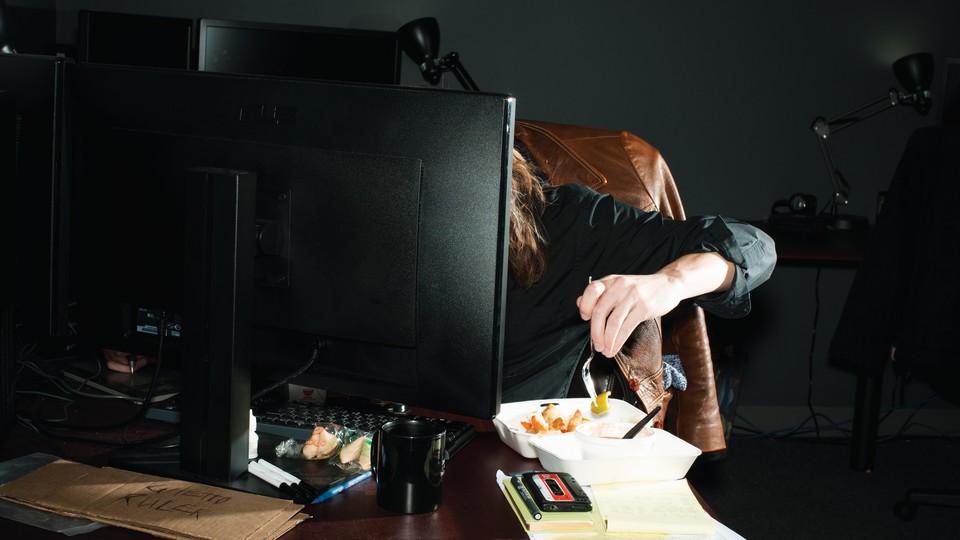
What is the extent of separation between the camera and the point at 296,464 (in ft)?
3.19

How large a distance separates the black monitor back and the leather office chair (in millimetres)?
766

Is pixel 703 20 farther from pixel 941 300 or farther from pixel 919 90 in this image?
pixel 941 300

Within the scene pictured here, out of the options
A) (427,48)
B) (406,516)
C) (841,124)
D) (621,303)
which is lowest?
(406,516)

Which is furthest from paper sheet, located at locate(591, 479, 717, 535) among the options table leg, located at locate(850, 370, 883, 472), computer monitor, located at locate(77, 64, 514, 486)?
table leg, located at locate(850, 370, 883, 472)

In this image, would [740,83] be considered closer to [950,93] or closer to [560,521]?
[950,93]

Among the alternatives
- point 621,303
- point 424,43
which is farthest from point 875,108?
point 621,303

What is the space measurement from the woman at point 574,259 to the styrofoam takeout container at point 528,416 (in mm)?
202

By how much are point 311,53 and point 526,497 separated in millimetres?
1730

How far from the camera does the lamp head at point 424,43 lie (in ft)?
8.73

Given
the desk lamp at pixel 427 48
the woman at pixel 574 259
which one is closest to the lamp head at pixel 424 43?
the desk lamp at pixel 427 48

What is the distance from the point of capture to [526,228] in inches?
52.2

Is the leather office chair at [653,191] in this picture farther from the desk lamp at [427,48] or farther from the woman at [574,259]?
the desk lamp at [427,48]

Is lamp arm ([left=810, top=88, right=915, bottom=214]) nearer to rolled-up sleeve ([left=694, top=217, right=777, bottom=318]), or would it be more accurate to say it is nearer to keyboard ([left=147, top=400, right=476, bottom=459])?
rolled-up sleeve ([left=694, top=217, right=777, bottom=318])

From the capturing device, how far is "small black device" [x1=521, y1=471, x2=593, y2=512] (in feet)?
2.85
